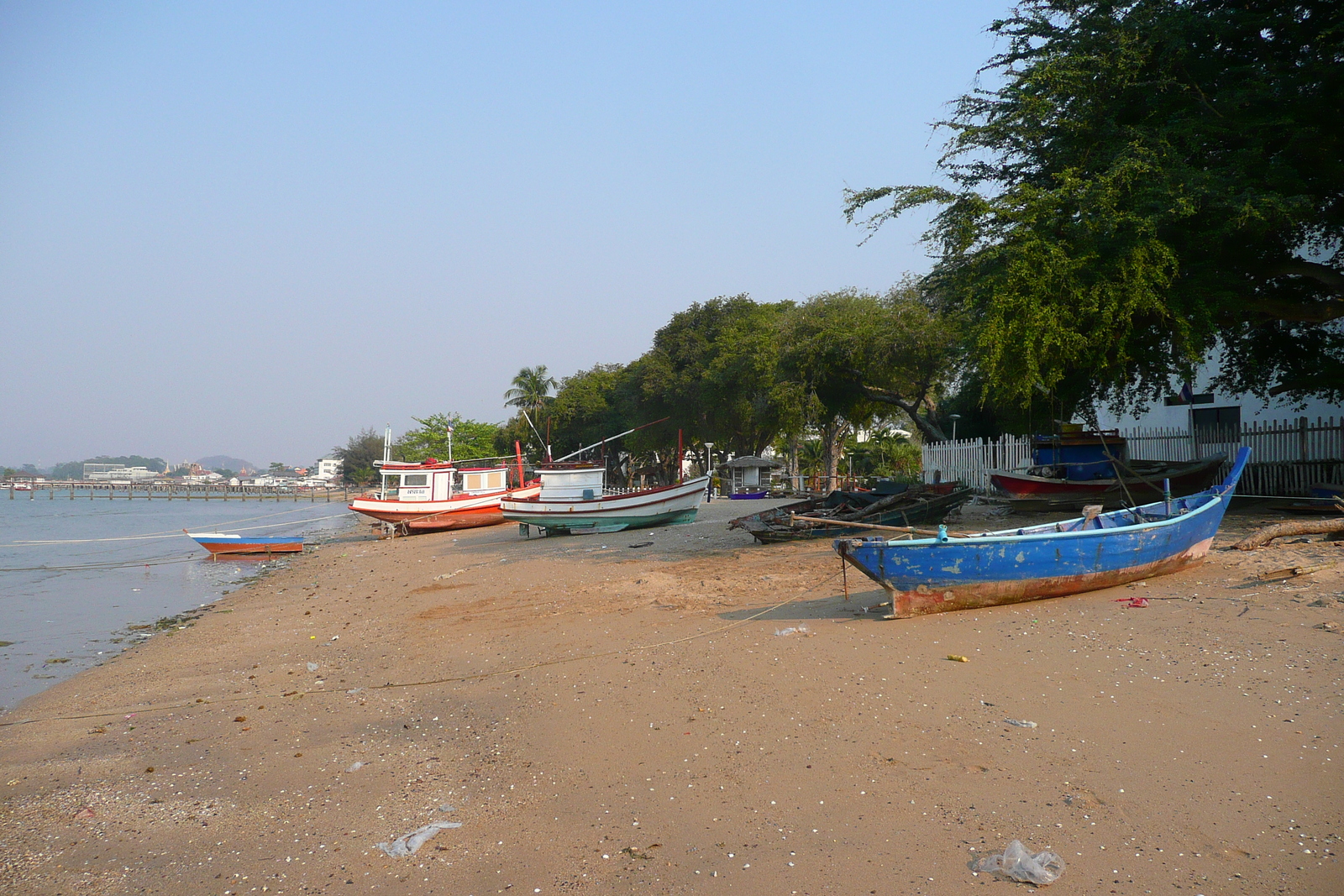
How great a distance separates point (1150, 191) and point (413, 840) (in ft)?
42.6

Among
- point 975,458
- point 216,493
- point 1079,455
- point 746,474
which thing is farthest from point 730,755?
point 216,493

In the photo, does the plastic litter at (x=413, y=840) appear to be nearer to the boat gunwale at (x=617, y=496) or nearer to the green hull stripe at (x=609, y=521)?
the boat gunwale at (x=617, y=496)

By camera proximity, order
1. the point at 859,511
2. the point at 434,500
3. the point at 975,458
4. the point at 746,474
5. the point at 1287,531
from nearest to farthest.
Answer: the point at 1287,531
the point at 859,511
the point at 975,458
the point at 434,500
the point at 746,474

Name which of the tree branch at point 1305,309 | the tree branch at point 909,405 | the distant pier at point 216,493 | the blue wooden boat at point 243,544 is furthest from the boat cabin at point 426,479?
the distant pier at point 216,493

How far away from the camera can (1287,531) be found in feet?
36.1

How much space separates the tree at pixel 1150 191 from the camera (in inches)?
484

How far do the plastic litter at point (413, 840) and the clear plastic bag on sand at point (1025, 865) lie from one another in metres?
3.00

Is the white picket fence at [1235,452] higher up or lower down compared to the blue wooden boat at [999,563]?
higher up

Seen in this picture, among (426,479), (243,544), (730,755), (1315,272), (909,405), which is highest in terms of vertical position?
(1315,272)

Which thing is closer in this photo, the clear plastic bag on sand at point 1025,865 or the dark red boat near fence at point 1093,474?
the clear plastic bag on sand at point 1025,865

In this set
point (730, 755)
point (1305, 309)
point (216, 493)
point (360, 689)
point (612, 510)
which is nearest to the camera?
point (730, 755)

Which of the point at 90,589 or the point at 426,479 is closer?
the point at 90,589

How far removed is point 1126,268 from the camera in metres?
12.2

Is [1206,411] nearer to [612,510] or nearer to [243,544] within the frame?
[612,510]
